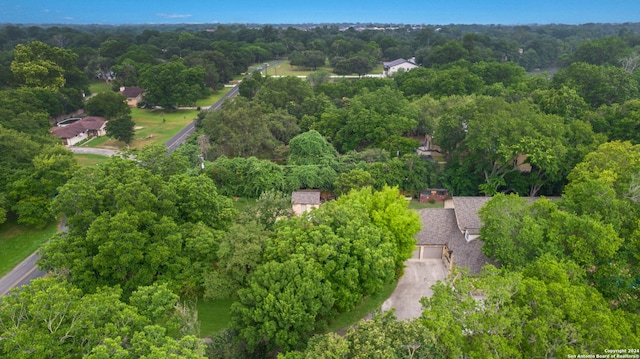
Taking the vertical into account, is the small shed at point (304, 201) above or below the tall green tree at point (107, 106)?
below

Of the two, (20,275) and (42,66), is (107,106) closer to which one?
(42,66)

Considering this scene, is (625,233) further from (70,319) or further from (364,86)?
(364,86)

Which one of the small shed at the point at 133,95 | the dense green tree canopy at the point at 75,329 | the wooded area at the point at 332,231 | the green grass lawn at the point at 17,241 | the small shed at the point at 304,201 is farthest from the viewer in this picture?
the small shed at the point at 133,95

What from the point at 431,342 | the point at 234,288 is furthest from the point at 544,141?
the point at 234,288

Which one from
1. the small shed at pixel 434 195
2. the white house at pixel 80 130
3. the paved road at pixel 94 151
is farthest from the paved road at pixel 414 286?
the white house at pixel 80 130

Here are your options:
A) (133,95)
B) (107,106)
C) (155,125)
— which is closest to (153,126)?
(155,125)

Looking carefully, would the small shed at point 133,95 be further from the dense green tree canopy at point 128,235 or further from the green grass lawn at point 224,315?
the green grass lawn at point 224,315

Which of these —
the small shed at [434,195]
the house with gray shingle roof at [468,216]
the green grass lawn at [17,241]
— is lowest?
the green grass lawn at [17,241]
